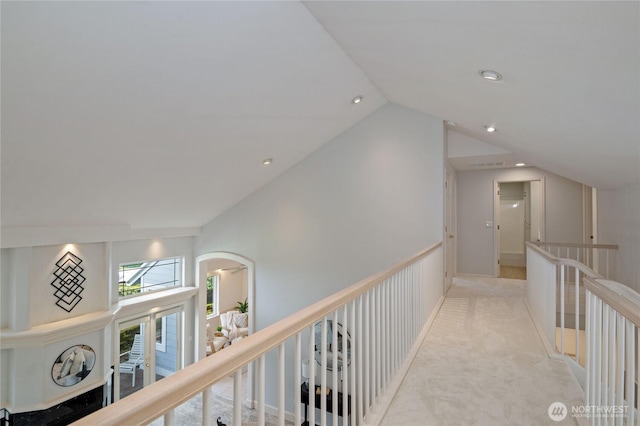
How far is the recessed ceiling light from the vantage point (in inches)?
97.4

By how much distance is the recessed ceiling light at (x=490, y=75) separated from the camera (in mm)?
2474

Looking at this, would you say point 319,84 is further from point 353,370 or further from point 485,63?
point 353,370

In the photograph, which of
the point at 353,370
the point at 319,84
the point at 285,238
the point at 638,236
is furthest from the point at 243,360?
the point at 285,238

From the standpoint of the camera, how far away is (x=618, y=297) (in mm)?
1483

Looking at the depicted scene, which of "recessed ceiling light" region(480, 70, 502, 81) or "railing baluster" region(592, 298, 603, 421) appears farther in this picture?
"recessed ceiling light" region(480, 70, 502, 81)

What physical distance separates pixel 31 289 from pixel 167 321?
279cm

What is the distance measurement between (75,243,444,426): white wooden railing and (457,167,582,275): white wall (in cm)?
277

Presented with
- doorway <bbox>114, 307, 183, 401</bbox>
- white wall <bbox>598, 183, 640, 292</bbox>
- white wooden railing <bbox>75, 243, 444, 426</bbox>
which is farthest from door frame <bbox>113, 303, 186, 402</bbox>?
white wall <bbox>598, 183, 640, 292</bbox>

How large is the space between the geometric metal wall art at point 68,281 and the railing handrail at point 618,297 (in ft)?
19.0

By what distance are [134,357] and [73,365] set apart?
4.89 feet

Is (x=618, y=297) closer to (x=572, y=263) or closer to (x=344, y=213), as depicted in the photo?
(x=572, y=263)

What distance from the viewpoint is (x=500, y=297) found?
16.3ft

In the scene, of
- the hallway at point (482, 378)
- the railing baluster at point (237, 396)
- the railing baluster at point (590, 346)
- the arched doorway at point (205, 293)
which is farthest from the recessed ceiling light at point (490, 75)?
the arched doorway at point (205, 293)

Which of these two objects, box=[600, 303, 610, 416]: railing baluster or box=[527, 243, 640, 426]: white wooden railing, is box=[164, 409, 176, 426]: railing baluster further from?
box=[600, 303, 610, 416]: railing baluster
